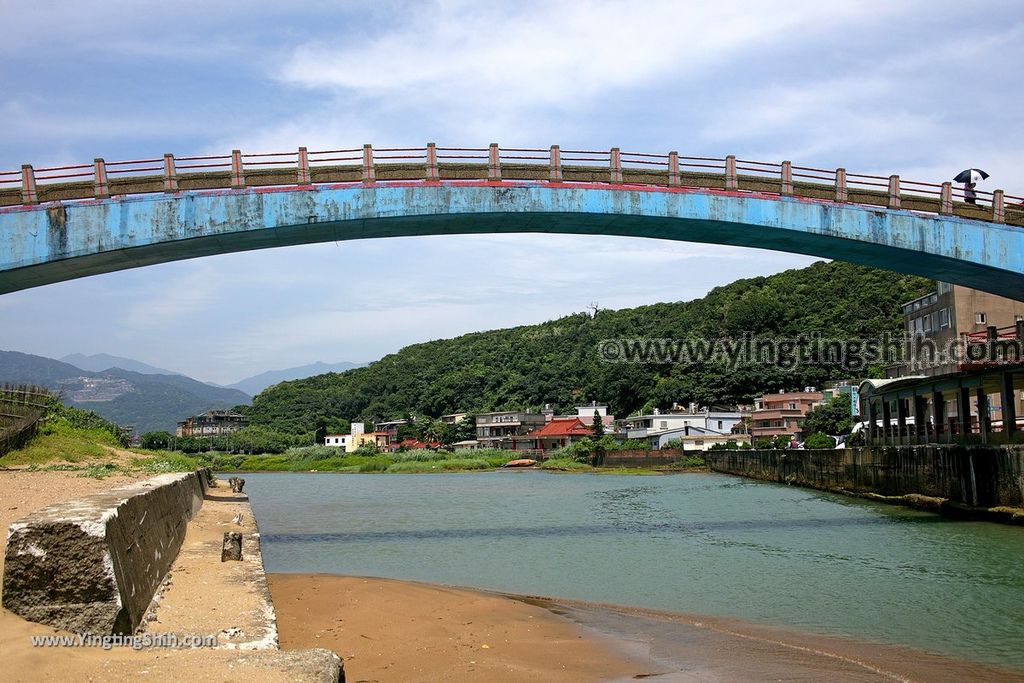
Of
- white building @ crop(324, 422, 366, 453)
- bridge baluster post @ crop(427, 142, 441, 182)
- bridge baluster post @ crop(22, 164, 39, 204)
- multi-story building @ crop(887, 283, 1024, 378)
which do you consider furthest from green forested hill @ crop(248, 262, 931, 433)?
bridge baluster post @ crop(22, 164, 39, 204)

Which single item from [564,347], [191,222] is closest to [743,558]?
[191,222]

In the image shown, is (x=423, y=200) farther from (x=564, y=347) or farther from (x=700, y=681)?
(x=564, y=347)

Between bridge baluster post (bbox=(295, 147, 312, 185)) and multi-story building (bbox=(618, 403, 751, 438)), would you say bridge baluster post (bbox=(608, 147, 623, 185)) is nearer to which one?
bridge baluster post (bbox=(295, 147, 312, 185))

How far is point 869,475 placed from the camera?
3406cm

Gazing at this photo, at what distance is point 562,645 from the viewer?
376 inches

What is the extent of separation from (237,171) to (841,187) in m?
13.8

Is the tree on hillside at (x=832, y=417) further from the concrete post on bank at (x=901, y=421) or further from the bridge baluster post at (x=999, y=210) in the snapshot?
the bridge baluster post at (x=999, y=210)

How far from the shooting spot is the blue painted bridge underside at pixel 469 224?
16.4 meters

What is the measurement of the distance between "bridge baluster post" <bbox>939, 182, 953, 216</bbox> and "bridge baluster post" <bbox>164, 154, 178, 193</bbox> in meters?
17.7

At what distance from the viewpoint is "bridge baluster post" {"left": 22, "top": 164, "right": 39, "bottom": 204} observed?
16203mm

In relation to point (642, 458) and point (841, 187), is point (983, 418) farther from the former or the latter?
point (642, 458)

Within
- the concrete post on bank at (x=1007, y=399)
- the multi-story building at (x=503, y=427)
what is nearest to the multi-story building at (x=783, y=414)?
the multi-story building at (x=503, y=427)

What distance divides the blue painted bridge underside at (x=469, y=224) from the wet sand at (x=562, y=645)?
8.32m

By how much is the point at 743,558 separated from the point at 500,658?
9.41 m
